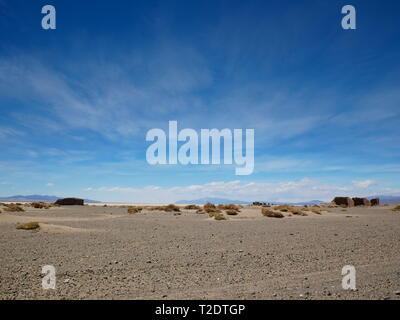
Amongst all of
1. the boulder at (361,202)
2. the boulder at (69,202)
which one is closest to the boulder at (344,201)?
the boulder at (361,202)

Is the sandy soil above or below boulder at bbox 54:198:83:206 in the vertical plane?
above

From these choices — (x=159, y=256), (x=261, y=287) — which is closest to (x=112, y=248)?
(x=159, y=256)

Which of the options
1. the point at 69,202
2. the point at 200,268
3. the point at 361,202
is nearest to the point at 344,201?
the point at 361,202

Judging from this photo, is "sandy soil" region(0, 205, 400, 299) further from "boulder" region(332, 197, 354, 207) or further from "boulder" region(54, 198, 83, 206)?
"boulder" region(332, 197, 354, 207)

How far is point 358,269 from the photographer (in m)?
8.60

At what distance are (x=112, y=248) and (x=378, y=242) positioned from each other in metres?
12.3

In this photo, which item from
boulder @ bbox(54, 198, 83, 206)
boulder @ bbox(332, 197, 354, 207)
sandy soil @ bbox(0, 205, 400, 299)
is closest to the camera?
sandy soil @ bbox(0, 205, 400, 299)

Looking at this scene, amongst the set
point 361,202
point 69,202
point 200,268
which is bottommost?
point 361,202

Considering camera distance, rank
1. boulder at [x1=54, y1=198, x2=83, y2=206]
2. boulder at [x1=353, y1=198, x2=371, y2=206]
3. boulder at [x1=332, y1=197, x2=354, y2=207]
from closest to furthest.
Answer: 1. boulder at [x1=54, y1=198, x2=83, y2=206]
2. boulder at [x1=332, y1=197, x2=354, y2=207]
3. boulder at [x1=353, y1=198, x2=371, y2=206]

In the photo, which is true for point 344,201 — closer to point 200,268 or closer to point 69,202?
point 69,202

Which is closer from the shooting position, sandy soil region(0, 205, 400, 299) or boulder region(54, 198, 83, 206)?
sandy soil region(0, 205, 400, 299)

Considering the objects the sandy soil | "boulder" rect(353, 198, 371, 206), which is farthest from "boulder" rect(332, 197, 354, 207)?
the sandy soil
